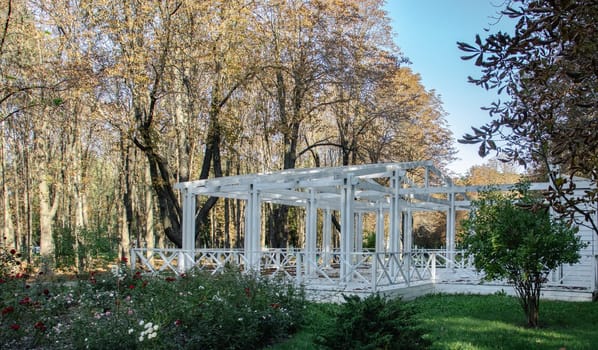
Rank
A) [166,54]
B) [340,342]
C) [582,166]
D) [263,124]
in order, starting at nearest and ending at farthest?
[582,166], [340,342], [166,54], [263,124]

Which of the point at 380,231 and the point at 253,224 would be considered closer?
the point at 253,224

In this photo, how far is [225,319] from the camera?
705 centimetres

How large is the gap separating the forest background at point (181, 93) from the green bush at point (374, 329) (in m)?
8.94

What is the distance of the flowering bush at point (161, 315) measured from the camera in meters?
6.45

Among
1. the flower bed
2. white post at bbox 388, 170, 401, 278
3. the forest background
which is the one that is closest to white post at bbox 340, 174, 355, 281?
white post at bbox 388, 170, 401, 278

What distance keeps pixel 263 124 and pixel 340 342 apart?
19016 mm

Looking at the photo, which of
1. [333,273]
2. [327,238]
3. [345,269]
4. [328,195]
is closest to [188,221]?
[328,195]

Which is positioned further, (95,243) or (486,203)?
(95,243)

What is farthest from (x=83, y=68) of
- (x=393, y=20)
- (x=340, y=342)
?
(x=393, y=20)

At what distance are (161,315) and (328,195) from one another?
11743mm

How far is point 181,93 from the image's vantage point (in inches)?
709

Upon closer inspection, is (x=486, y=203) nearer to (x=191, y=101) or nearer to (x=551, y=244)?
(x=551, y=244)

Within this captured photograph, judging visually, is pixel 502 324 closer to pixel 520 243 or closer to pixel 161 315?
pixel 520 243

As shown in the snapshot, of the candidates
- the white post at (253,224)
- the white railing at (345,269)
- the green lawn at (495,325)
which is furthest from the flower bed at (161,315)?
the white post at (253,224)
